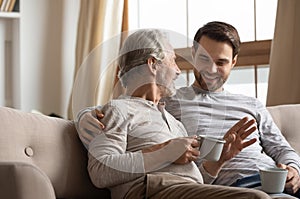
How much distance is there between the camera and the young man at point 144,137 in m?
1.69

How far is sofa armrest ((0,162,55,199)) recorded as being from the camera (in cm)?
144

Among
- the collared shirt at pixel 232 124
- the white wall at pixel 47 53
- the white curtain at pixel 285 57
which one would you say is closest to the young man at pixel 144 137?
the collared shirt at pixel 232 124

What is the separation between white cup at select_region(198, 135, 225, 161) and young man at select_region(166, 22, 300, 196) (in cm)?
23

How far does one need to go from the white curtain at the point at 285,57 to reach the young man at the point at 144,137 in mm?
1065

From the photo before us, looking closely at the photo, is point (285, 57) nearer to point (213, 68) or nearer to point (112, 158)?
point (213, 68)

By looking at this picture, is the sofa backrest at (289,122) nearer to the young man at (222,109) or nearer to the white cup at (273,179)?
the young man at (222,109)

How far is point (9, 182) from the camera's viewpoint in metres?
1.45

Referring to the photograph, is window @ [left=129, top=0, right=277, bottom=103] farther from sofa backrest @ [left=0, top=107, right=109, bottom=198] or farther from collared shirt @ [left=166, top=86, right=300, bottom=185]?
sofa backrest @ [left=0, top=107, right=109, bottom=198]

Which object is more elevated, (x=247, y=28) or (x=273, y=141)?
(x=247, y=28)

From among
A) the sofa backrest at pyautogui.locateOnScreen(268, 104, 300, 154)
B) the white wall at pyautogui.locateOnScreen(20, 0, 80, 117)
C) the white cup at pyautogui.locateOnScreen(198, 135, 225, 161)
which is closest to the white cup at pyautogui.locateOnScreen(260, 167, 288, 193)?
the white cup at pyautogui.locateOnScreen(198, 135, 225, 161)

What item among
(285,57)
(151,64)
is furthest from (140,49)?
(285,57)

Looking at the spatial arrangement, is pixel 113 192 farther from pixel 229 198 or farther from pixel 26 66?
pixel 26 66

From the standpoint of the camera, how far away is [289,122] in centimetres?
238

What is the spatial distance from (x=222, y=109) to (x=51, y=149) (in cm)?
68
